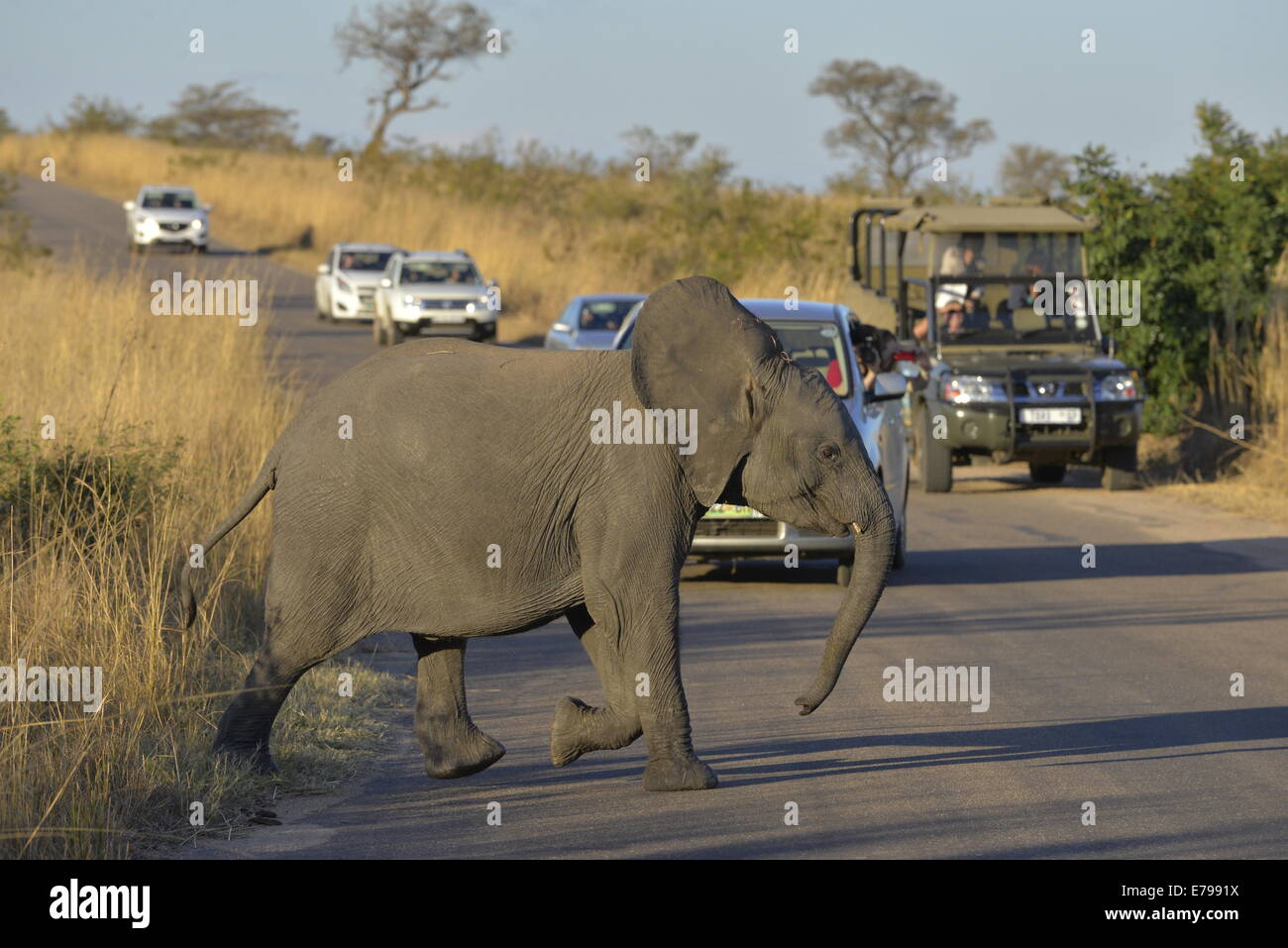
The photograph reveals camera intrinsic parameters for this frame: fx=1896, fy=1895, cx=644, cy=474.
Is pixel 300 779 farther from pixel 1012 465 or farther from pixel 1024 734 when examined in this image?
pixel 1012 465

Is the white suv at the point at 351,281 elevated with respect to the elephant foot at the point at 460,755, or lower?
elevated

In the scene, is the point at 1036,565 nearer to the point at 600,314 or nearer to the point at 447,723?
the point at 447,723

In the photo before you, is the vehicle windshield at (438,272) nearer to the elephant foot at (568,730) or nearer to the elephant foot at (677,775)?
the elephant foot at (568,730)

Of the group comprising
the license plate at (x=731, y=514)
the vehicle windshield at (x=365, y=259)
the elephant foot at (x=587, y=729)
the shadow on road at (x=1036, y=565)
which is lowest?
the shadow on road at (x=1036, y=565)

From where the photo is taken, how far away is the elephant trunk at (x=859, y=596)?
718 centimetres

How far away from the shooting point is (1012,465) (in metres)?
23.1

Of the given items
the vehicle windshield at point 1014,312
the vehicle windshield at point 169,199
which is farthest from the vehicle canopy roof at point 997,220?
the vehicle windshield at point 169,199

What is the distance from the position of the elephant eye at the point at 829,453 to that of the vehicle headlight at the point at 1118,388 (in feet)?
39.3

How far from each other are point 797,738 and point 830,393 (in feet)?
6.21

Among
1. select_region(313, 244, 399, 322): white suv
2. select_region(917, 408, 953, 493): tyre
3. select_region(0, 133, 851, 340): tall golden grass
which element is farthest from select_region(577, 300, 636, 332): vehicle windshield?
select_region(313, 244, 399, 322): white suv

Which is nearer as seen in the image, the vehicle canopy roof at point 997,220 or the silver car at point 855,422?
the silver car at point 855,422

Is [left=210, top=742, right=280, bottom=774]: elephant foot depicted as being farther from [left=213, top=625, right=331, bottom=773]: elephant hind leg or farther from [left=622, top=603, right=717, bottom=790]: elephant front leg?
[left=622, top=603, right=717, bottom=790]: elephant front leg

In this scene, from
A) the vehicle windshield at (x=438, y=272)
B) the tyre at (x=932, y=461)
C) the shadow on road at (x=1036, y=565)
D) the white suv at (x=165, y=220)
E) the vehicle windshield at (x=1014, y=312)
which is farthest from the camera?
the white suv at (x=165, y=220)

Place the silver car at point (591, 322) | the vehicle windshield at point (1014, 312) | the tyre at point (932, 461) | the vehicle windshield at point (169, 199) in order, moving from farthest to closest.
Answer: the vehicle windshield at point (169, 199) < the silver car at point (591, 322) < the vehicle windshield at point (1014, 312) < the tyre at point (932, 461)
